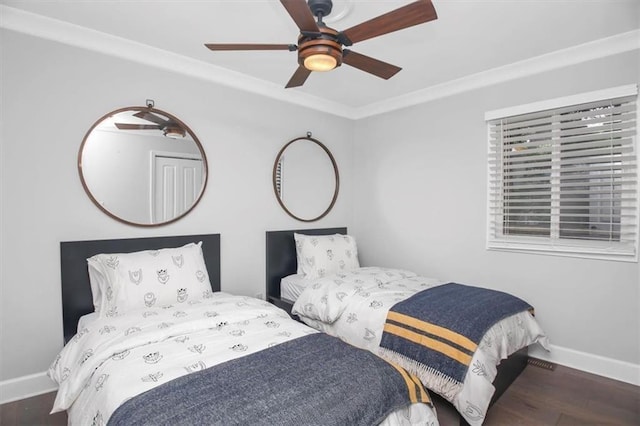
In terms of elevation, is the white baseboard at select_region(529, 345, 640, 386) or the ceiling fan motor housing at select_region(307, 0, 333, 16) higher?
the ceiling fan motor housing at select_region(307, 0, 333, 16)

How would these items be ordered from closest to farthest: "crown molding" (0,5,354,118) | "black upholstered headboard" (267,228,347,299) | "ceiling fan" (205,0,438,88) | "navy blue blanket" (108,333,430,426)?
"navy blue blanket" (108,333,430,426) < "ceiling fan" (205,0,438,88) < "crown molding" (0,5,354,118) < "black upholstered headboard" (267,228,347,299)

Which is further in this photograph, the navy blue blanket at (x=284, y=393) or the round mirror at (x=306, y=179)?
the round mirror at (x=306, y=179)

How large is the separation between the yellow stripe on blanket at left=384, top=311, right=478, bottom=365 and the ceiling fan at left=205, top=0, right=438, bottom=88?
159 centimetres

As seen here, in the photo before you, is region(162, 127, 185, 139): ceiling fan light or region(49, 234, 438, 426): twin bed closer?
region(49, 234, 438, 426): twin bed

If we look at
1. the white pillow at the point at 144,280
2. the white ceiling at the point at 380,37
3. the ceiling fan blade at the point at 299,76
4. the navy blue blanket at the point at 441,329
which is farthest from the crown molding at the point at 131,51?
the navy blue blanket at the point at 441,329

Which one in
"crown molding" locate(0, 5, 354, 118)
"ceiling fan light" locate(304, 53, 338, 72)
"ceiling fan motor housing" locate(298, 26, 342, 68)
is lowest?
"ceiling fan light" locate(304, 53, 338, 72)

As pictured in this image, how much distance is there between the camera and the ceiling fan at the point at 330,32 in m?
1.48

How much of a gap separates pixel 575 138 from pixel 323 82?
7.23ft

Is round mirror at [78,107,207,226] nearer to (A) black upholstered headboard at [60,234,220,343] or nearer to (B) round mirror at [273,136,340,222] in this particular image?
(A) black upholstered headboard at [60,234,220,343]

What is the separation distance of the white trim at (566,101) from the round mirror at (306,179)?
173 cm

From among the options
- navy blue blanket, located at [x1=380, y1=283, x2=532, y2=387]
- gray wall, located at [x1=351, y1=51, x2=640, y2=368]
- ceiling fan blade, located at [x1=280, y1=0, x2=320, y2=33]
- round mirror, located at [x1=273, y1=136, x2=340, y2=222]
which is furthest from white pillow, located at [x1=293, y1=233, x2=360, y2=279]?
ceiling fan blade, located at [x1=280, y1=0, x2=320, y2=33]

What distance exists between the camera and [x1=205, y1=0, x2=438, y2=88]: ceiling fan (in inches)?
58.4

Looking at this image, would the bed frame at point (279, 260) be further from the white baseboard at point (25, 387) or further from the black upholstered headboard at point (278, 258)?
the white baseboard at point (25, 387)

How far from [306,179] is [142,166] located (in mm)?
1671
